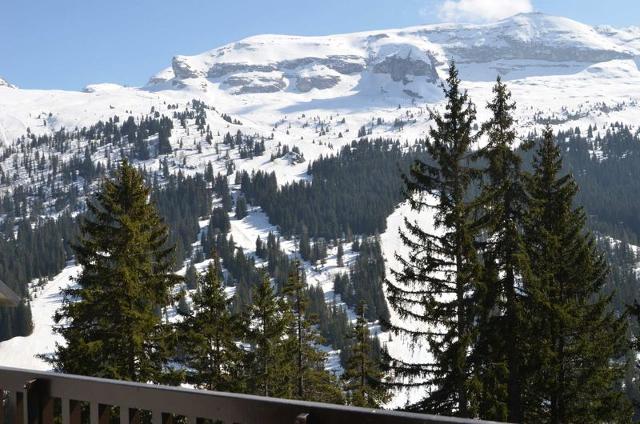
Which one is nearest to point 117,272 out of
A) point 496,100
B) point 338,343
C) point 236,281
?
point 496,100

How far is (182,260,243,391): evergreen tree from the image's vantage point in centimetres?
2266

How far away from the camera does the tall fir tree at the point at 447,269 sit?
1689cm

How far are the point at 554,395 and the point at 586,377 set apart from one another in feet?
3.58

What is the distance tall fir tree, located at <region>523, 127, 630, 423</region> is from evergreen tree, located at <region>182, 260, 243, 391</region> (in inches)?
433

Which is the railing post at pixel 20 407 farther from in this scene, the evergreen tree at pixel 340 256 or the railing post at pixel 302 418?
the evergreen tree at pixel 340 256

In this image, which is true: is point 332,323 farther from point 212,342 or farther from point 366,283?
point 212,342

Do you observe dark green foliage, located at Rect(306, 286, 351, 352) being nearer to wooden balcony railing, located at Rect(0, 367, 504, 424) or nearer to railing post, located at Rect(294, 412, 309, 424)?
wooden balcony railing, located at Rect(0, 367, 504, 424)

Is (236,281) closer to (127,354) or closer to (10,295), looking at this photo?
(127,354)

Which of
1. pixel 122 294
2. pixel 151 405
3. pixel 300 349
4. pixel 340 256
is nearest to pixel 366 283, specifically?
pixel 340 256

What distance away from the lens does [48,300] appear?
158500 millimetres

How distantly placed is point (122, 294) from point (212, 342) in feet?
24.8

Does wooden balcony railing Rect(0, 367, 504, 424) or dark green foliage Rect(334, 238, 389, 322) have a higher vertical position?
wooden balcony railing Rect(0, 367, 504, 424)

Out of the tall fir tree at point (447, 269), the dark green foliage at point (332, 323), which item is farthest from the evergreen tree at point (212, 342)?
the dark green foliage at point (332, 323)

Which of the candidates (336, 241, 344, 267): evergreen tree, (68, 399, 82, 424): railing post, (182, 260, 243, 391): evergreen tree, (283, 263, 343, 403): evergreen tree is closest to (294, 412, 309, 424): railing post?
(68, 399, 82, 424): railing post
